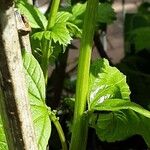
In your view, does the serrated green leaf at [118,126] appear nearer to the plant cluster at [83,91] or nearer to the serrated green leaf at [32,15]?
the plant cluster at [83,91]

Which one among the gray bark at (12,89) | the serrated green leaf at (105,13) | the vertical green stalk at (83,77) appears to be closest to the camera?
the gray bark at (12,89)

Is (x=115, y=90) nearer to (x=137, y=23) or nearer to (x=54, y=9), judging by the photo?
(x=54, y=9)

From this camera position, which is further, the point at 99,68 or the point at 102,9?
the point at 102,9

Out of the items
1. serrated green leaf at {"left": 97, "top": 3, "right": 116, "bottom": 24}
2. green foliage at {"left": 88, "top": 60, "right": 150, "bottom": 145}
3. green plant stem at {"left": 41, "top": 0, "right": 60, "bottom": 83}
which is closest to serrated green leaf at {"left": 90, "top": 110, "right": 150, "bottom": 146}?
green foliage at {"left": 88, "top": 60, "right": 150, "bottom": 145}

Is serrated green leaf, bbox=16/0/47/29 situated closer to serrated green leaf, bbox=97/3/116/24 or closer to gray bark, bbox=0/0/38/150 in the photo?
serrated green leaf, bbox=97/3/116/24

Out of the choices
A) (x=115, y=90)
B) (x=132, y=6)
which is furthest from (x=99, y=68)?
(x=132, y=6)

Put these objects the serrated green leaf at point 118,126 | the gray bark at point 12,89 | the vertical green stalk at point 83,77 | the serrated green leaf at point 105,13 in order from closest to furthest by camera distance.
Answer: the gray bark at point 12,89 < the vertical green stalk at point 83,77 < the serrated green leaf at point 118,126 < the serrated green leaf at point 105,13

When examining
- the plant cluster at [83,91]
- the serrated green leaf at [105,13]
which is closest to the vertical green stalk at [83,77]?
the plant cluster at [83,91]

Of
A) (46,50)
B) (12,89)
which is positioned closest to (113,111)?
(46,50)
